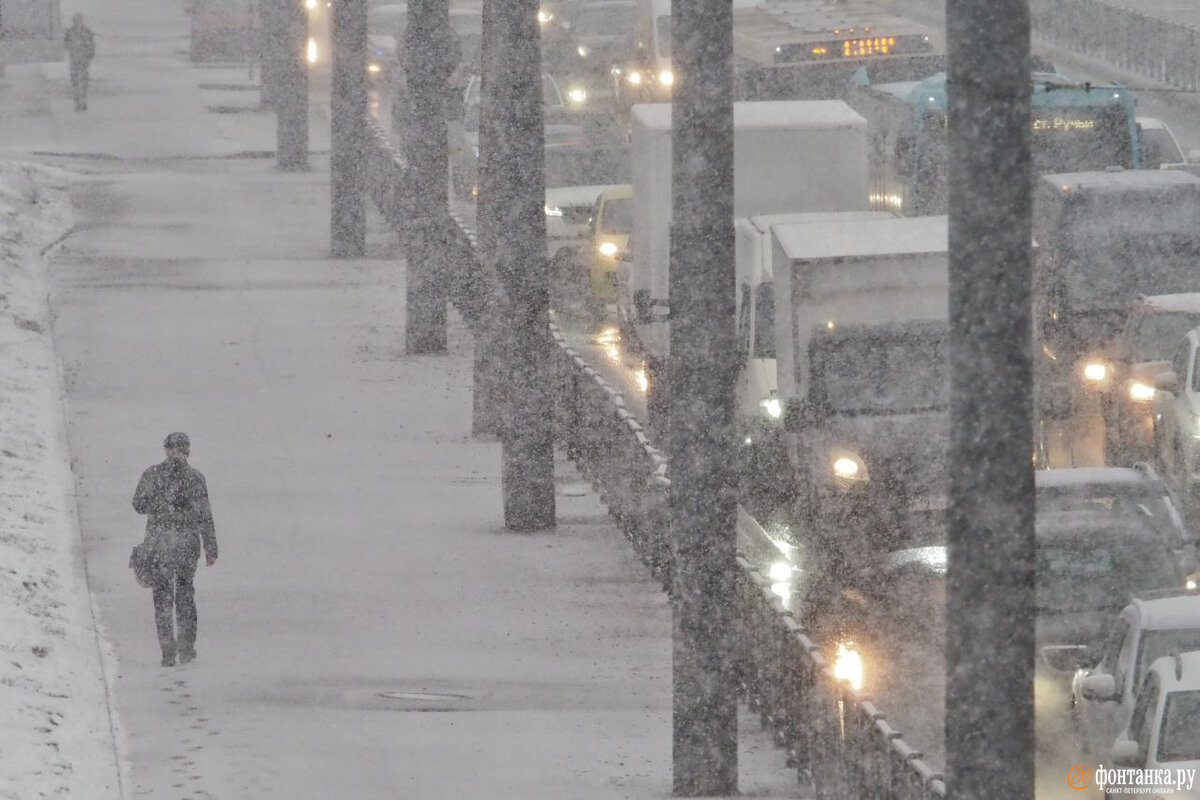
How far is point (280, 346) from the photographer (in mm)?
27281

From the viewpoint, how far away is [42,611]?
15234 millimetres

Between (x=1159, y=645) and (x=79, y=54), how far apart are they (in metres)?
43.5

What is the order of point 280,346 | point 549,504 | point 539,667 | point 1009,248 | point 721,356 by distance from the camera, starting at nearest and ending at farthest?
1. point 1009,248
2. point 721,356
3. point 539,667
4. point 549,504
5. point 280,346

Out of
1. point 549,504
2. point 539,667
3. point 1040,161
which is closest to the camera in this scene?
point 539,667

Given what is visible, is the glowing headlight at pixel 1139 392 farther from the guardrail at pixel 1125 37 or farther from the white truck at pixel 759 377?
the guardrail at pixel 1125 37

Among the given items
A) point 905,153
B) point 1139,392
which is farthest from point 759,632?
point 905,153

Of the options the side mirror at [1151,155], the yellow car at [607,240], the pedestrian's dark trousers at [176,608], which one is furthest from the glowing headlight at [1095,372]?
the side mirror at [1151,155]

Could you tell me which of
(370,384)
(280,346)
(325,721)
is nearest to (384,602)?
(325,721)

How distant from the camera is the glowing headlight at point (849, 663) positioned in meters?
13.3

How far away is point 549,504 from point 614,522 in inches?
21.2

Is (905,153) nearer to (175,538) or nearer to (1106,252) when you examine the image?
(1106,252)

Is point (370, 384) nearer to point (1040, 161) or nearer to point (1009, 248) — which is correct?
point (1040, 161)

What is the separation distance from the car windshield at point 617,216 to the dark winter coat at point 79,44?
76.9 ft

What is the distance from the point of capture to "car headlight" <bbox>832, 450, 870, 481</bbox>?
18062 millimetres
